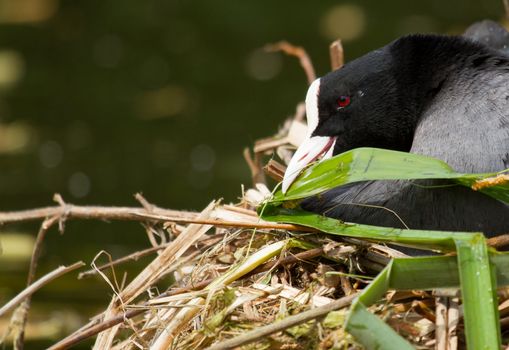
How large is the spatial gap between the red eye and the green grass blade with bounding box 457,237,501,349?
0.94 metres

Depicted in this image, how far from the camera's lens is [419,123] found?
2.55 metres

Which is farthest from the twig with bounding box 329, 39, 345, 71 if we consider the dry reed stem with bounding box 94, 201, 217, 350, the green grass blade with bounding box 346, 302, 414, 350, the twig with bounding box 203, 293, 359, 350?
the green grass blade with bounding box 346, 302, 414, 350

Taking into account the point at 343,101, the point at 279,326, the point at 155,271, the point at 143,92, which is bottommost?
the point at 143,92

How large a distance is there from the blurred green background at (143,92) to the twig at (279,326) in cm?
175

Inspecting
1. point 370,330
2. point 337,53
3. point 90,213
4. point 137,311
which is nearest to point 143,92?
point 337,53

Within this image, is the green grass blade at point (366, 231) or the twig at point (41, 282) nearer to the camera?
the green grass blade at point (366, 231)

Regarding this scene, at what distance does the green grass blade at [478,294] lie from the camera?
1752 mm

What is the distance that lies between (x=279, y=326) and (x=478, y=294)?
1.11 feet

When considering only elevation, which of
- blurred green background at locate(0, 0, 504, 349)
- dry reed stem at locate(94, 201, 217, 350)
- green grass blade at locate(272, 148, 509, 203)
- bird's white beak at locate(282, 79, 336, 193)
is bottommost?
blurred green background at locate(0, 0, 504, 349)

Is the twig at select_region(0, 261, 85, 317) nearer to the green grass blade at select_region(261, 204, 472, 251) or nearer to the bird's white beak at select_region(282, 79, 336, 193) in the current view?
the green grass blade at select_region(261, 204, 472, 251)

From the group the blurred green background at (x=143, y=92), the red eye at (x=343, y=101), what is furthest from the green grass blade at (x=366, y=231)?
the blurred green background at (x=143, y=92)

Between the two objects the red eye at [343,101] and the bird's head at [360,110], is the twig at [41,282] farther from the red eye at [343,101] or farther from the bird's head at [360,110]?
the red eye at [343,101]

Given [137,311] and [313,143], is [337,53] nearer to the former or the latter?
[313,143]

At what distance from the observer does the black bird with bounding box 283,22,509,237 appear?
2240 mm
